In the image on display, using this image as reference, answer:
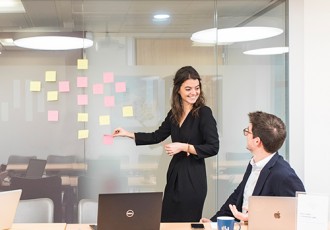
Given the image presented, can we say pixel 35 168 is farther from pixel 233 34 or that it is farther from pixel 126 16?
pixel 233 34

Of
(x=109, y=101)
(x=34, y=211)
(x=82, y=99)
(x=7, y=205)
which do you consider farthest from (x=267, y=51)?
(x=7, y=205)

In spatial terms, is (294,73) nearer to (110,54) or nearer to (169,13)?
(169,13)

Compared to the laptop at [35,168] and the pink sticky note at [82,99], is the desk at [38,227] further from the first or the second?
the pink sticky note at [82,99]

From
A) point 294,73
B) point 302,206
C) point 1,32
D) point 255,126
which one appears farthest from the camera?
point 294,73

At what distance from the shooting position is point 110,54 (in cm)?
523

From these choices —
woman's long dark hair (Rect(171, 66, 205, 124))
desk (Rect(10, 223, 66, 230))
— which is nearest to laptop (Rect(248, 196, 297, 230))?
desk (Rect(10, 223, 66, 230))

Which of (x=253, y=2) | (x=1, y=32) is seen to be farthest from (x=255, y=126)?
(x=1, y=32)

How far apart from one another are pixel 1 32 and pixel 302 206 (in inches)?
135

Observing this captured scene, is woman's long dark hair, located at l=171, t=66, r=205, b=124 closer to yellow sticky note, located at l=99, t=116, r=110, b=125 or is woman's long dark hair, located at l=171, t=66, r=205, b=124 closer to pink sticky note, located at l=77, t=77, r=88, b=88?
yellow sticky note, located at l=99, t=116, r=110, b=125

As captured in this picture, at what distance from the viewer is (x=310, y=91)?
17.6 ft

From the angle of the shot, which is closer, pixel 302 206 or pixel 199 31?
pixel 302 206

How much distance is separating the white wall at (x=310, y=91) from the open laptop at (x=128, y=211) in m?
2.79

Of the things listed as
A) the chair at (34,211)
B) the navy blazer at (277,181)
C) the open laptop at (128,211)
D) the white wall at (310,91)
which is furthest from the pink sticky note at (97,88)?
the open laptop at (128,211)

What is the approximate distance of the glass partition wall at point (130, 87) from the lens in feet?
16.8
